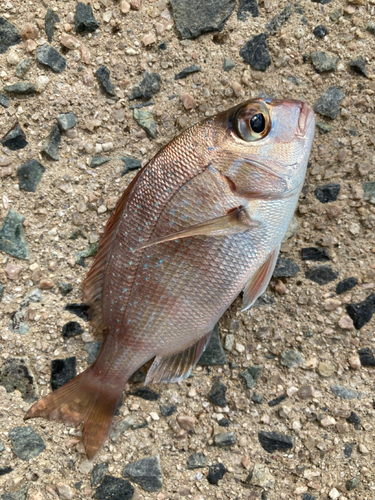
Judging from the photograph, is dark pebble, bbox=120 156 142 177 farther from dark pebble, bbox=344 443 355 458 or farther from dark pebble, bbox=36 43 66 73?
dark pebble, bbox=344 443 355 458

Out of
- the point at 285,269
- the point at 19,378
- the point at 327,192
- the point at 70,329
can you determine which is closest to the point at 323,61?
the point at 327,192

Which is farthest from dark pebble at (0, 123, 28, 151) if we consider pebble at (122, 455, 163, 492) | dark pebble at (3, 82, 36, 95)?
pebble at (122, 455, 163, 492)

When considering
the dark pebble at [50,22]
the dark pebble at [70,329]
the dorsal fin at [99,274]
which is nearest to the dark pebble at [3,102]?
the dark pebble at [50,22]

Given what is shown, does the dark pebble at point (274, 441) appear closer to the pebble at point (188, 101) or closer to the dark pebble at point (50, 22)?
Answer: the pebble at point (188, 101)

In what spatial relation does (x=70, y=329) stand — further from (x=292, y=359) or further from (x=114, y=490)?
(x=292, y=359)

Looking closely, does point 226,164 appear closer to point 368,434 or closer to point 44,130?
point 44,130

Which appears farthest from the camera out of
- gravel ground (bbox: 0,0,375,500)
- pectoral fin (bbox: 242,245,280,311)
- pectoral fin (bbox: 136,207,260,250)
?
gravel ground (bbox: 0,0,375,500)

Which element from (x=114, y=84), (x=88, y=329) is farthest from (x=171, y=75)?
(x=88, y=329)
